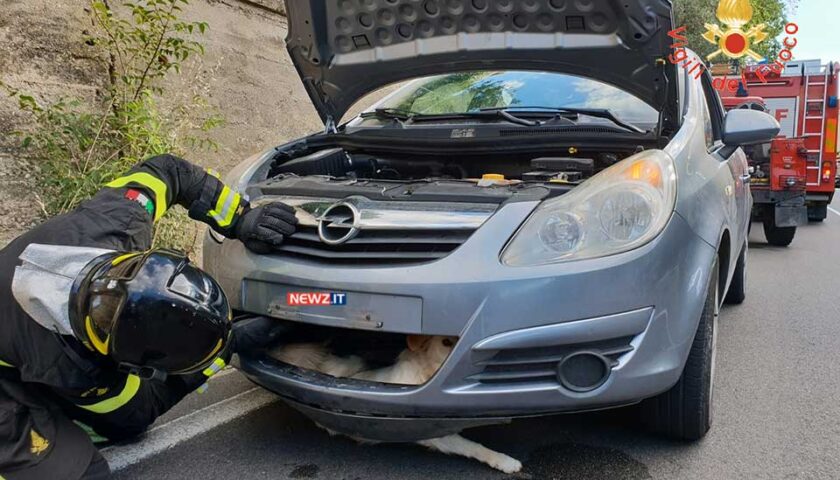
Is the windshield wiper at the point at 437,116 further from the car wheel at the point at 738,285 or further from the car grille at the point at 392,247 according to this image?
the car wheel at the point at 738,285

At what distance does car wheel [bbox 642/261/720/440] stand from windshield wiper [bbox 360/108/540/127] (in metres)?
1.24

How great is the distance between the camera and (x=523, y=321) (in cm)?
185

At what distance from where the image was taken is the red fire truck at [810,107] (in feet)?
32.8

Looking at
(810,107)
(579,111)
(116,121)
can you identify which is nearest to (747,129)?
(579,111)

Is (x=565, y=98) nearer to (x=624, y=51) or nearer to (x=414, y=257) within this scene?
(x=624, y=51)

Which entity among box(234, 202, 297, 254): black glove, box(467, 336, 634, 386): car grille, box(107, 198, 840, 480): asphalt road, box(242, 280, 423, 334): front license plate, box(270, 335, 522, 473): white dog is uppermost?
box(234, 202, 297, 254): black glove

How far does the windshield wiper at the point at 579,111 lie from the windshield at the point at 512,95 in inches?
1.5

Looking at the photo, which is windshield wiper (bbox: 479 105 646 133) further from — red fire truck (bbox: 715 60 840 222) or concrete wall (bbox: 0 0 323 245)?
red fire truck (bbox: 715 60 840 222)

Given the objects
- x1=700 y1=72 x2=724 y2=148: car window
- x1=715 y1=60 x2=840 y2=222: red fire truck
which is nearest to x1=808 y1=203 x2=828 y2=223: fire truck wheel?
x1=715 y1=60 x2=840 y2=222: red fire truck

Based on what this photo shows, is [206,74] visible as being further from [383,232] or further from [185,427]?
[383,232]

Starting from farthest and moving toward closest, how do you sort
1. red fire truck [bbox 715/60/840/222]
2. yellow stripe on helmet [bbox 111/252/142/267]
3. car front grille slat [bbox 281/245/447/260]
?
red fire truck [bbox 715/60/840/222] < car front grille slat [bbox 281/245/447/260] < yellow stripe on helmet [bbox 111/252/142/267]

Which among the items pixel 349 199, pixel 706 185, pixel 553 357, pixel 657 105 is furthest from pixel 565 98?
pixel 553 357

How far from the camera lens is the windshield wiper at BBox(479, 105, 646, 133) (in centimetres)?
286

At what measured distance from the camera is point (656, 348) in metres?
1.93
